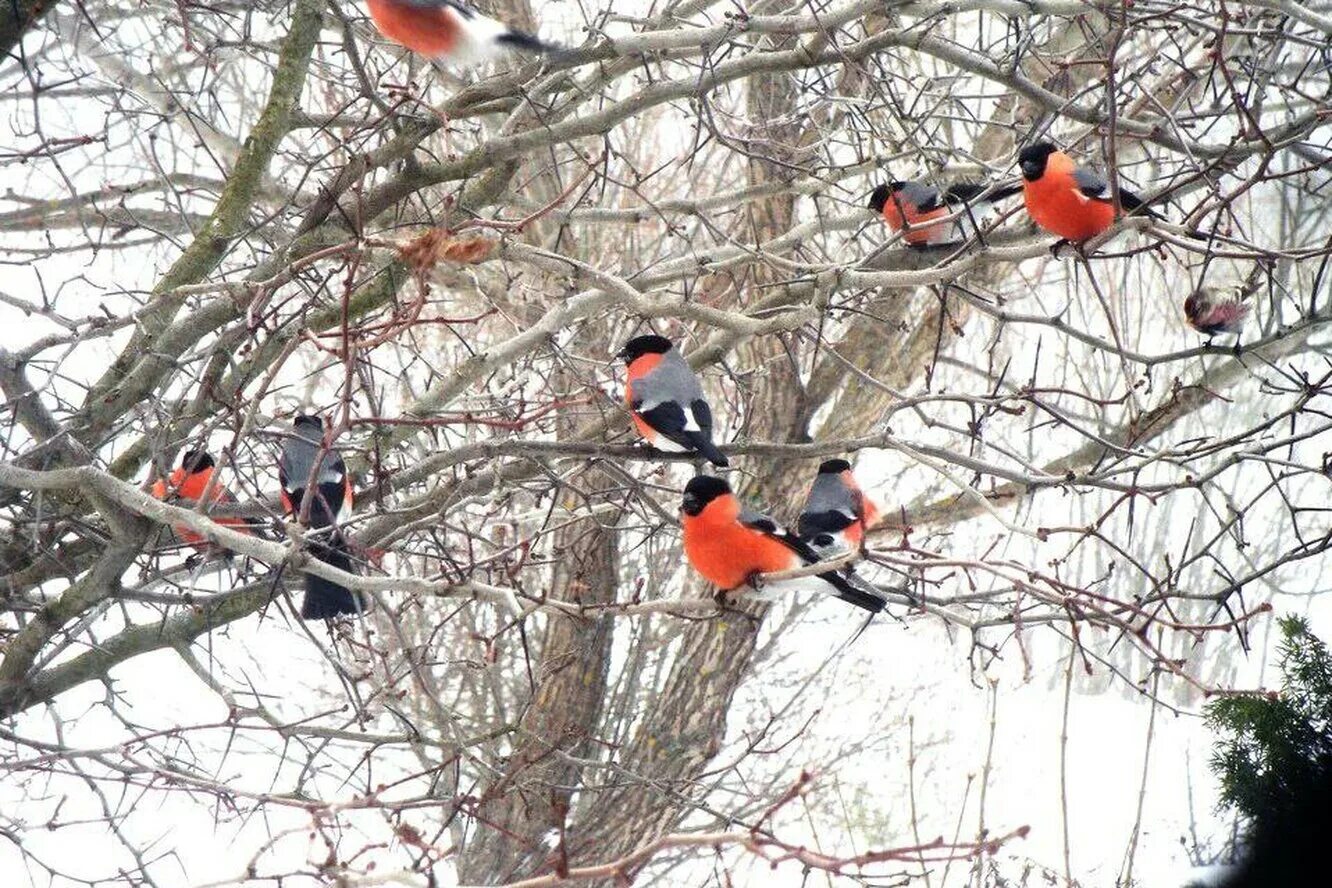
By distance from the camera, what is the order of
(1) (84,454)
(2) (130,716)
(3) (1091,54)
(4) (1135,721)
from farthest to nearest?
1. (2) (130,716)
2. (4) (1135,721)
3. (3) (1091,54)
4. (1) (84,454)

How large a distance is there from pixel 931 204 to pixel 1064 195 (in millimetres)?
1291

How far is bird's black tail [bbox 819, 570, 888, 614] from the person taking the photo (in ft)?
11.3

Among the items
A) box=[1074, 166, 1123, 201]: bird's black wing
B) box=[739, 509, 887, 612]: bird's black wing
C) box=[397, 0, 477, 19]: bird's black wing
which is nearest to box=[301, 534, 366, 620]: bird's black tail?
box=[739, 509, 887, 612]: bird's black wing

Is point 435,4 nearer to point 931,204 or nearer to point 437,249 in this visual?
point 931,204

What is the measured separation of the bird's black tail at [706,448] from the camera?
4.11 m

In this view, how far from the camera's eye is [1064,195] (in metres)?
4.25

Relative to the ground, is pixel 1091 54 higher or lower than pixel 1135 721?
higher

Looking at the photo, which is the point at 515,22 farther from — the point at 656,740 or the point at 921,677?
the point at 921,677

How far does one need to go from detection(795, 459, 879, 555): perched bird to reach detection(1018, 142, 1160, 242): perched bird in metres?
1.20

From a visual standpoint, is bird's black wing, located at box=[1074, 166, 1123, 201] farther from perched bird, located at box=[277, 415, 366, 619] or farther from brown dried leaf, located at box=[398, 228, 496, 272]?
brown dried leaf, located at box=[398, 228, 496, 272]

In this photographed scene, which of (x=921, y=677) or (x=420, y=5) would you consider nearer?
(x=420, y=5)

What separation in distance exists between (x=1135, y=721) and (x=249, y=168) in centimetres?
735

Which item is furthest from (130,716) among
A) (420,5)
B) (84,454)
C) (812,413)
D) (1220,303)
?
(1220,303)

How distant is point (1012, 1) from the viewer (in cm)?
409
